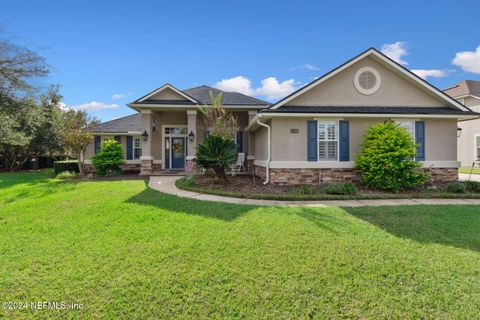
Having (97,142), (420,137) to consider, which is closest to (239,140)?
(420,137)

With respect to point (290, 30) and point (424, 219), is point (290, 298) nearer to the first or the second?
point (424, 219)

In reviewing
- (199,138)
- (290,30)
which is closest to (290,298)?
(199,138)

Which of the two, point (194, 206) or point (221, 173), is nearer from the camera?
point (194, 206)

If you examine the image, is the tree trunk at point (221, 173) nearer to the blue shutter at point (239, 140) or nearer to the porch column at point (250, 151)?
the porch column at point (250, 151)

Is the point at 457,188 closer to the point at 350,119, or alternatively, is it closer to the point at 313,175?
the point at 350,119

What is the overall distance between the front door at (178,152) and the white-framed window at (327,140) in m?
8.70

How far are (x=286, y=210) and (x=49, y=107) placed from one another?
89.8 ft

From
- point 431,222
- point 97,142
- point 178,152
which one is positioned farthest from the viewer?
point 97,142

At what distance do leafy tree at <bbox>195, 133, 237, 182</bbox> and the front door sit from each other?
5.86m

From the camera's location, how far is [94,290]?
2.92 metres

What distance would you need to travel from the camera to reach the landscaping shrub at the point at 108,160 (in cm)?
1358

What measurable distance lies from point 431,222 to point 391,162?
13.2ft

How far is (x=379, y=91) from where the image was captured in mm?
10742

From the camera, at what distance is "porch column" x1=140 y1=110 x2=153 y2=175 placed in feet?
45.4
